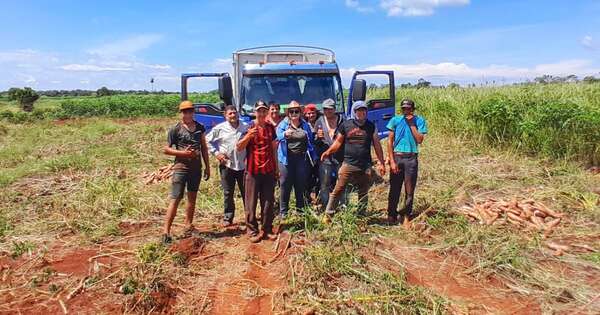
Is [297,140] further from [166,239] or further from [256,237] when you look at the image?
[166,239]

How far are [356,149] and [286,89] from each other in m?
2.64

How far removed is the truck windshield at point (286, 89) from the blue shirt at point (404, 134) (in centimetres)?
217

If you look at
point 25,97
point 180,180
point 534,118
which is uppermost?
point 25,97

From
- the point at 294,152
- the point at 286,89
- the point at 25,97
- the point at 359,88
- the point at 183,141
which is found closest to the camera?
the point at 183,141

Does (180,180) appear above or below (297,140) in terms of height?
below

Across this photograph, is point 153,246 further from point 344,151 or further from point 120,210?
point 344,151

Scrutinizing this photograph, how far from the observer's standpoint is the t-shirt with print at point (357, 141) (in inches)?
205

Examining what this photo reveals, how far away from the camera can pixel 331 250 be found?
14.8 ft

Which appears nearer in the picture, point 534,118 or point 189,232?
point 189,232

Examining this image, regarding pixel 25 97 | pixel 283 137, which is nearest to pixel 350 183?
pixel 283 137

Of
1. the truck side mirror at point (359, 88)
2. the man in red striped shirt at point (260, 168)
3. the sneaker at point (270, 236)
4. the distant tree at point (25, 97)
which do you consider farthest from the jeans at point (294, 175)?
the distant tree at point (25, 97)

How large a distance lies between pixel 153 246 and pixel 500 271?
3.63m

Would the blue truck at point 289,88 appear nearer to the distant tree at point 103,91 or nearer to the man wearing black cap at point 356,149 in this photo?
the man wearing black cap at point 356,149

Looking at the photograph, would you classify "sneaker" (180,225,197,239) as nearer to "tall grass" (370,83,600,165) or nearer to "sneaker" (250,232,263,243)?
"sneaker" (250,232,263,243)
